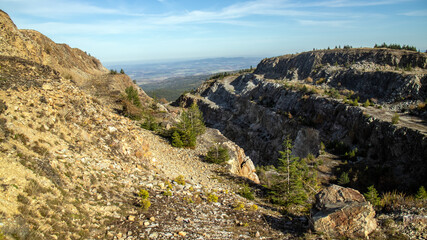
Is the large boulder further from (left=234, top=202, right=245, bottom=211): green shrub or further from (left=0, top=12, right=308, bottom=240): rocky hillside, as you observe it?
(left=234, top=202, right=245, bottom=211): green shrub

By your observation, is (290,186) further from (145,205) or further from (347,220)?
(145,205)

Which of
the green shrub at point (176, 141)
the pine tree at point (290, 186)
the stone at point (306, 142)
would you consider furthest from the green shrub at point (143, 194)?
the stone at point (306, 142)

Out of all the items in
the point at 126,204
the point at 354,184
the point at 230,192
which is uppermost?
the point at 126,204

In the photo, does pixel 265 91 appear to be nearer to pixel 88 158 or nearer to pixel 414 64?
pixel 414 64

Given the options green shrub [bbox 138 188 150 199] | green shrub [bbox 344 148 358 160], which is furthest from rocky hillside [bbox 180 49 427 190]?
green shrub [bbox 138 188 150 199]

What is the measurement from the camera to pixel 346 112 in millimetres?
30406

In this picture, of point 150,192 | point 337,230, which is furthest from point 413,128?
point 150,192

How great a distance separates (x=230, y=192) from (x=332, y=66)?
47.5 m

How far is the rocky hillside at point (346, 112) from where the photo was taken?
73.5 ft

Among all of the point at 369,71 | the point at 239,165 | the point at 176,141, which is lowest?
Answer: the point at 239,165

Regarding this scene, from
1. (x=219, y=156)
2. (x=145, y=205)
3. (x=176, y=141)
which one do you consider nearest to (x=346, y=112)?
(x=219, y=156)

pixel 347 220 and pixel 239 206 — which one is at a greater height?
pixel 347 220

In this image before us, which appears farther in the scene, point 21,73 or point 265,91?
point 265,91

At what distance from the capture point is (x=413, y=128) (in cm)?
2253
